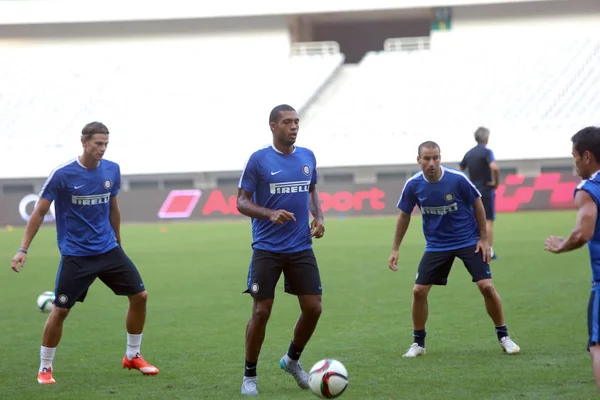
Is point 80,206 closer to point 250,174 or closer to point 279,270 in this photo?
point 250,174

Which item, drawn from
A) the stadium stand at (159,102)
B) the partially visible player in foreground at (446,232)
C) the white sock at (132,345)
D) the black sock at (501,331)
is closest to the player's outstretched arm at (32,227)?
the white sock at (132,345)

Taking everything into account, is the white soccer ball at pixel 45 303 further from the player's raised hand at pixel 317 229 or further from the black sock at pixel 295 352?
the player's raised hand at pixel 317 229

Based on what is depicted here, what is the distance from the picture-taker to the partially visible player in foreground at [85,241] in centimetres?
892

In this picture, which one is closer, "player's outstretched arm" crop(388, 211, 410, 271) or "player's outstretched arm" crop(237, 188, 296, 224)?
Answer: "player's outstretched arm" crop(237, 188, 296, 224)

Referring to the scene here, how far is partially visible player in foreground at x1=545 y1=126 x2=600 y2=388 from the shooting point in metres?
6.02

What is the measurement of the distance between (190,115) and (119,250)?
1455 inches

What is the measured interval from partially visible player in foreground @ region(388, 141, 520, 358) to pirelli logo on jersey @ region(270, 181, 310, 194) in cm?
178

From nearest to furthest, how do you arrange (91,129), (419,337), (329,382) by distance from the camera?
(329,382), (91,129), (419,337)

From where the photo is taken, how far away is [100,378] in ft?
29.1

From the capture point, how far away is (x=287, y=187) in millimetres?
8078

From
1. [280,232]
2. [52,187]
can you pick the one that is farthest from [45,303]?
[280,232]

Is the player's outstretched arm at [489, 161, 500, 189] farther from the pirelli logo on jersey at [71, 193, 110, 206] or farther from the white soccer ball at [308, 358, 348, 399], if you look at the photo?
the white soccer ball at [308, 358, 348, 399]

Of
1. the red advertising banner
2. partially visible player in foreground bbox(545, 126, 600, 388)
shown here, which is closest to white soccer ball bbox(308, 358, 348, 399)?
partially visible player in foreground bbox(545, 126, 600, 388)

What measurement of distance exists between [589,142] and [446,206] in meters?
3.47
